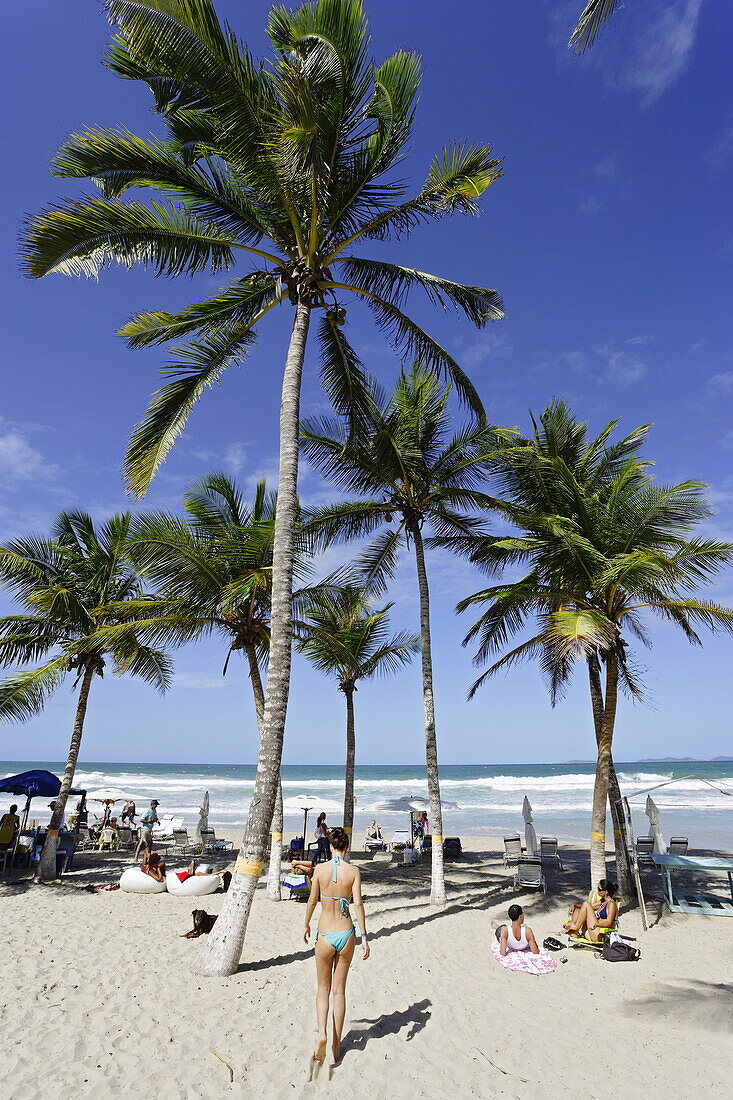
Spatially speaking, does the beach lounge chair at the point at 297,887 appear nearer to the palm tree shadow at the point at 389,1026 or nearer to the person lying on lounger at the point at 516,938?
the person lying on lounger at the point at 516,938

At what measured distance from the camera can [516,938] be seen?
797 centimetres

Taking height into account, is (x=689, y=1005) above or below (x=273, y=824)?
below

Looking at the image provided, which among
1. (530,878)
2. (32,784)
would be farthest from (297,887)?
(32,784)

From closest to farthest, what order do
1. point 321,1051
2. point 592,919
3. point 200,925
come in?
point 321,1051 → point 200,925 → point 592,919

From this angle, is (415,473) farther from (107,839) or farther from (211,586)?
(107,839)

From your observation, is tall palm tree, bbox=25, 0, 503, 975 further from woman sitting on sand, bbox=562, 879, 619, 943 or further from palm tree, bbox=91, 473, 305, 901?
woman sitting on sand, bbox=562, 879, 619, 943

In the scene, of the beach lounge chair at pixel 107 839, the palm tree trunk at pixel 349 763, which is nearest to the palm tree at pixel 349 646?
the palm tree trunk at pixel 349 763

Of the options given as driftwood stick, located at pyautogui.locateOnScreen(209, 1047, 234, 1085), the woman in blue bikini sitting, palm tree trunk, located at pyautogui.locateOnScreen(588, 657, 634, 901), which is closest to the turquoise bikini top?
the woman in blue bikini sitting

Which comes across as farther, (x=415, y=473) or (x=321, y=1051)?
(x=415, y=473)

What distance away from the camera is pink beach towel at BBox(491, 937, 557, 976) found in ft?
24.6

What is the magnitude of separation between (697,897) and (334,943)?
10.3 metres

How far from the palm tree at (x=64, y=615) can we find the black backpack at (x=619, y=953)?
8.97 m

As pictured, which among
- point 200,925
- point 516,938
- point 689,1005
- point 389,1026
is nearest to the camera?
point 389,1026

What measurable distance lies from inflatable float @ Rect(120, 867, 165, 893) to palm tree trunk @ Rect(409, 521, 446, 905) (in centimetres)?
535
